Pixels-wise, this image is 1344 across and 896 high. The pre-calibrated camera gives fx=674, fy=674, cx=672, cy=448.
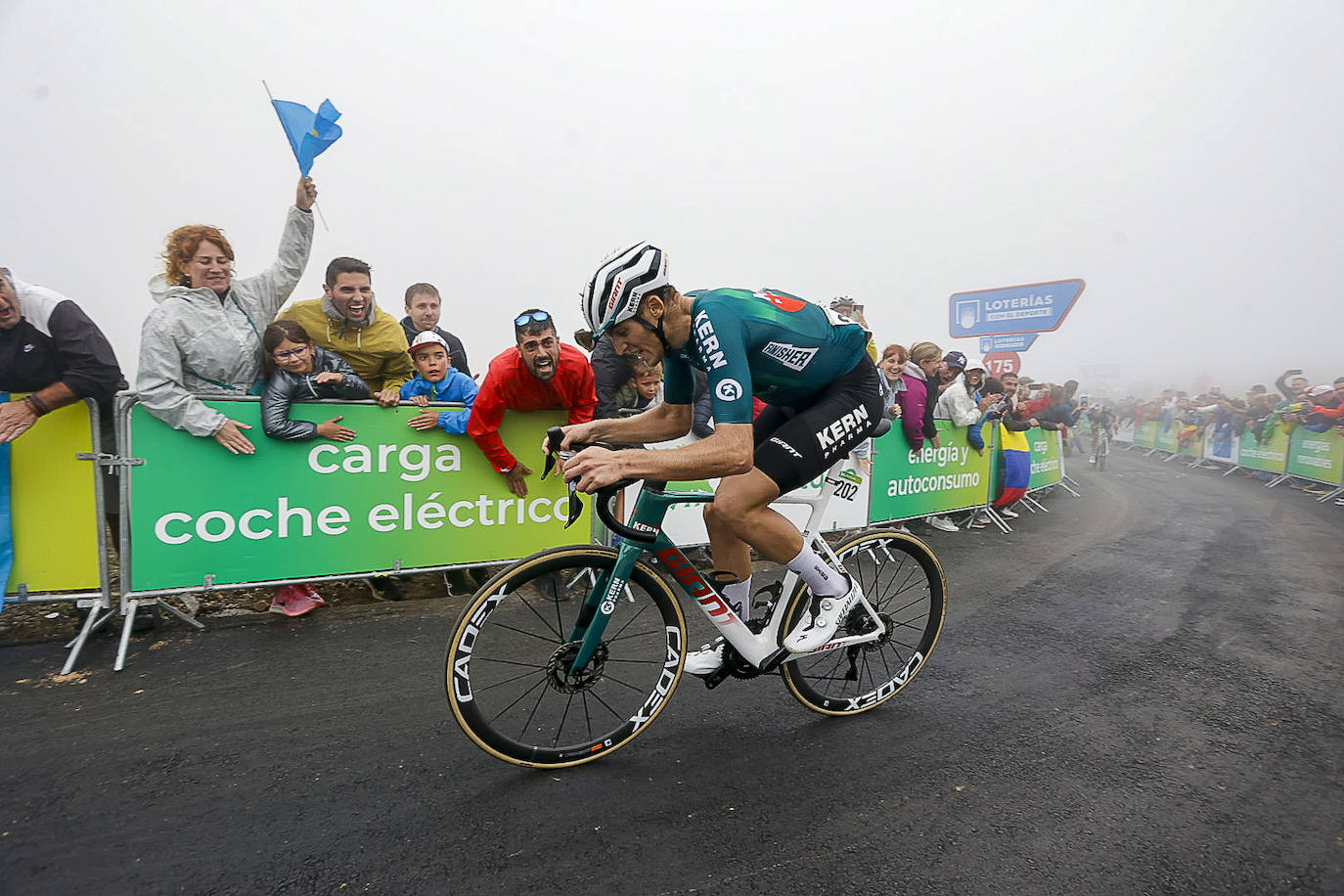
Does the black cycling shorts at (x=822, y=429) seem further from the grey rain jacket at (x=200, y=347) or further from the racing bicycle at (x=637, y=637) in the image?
the grey rain jacket at (x=200, y=347)

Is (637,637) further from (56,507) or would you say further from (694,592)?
(56,507)

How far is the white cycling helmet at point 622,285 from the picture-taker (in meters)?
2.23

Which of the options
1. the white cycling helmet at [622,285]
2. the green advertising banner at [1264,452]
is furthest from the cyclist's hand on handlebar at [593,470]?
the green advertising banner at [1264,452]

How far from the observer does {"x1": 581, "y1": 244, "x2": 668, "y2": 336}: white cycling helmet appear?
2.23 metres

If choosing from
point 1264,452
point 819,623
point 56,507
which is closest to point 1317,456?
point 1264,452

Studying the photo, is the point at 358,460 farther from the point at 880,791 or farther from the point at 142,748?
the point at 880,791

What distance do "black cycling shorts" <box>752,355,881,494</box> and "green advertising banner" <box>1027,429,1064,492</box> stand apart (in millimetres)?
8067

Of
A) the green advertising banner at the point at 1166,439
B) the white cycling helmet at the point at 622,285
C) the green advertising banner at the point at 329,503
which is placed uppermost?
the white cycling helmet at the point at 622,285

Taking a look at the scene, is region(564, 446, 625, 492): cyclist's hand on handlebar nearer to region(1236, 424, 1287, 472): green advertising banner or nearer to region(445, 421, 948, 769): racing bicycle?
region(445, 421, 948, 769): racing bicycle

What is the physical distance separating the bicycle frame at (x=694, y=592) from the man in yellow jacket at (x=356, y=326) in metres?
2.75

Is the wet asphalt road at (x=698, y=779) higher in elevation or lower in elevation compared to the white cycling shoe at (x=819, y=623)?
lower

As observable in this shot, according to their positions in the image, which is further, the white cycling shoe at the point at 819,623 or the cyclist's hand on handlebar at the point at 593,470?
the white cycling shoe at the point at 819,623

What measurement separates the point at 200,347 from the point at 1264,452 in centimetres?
1887

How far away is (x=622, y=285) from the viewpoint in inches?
87.7
